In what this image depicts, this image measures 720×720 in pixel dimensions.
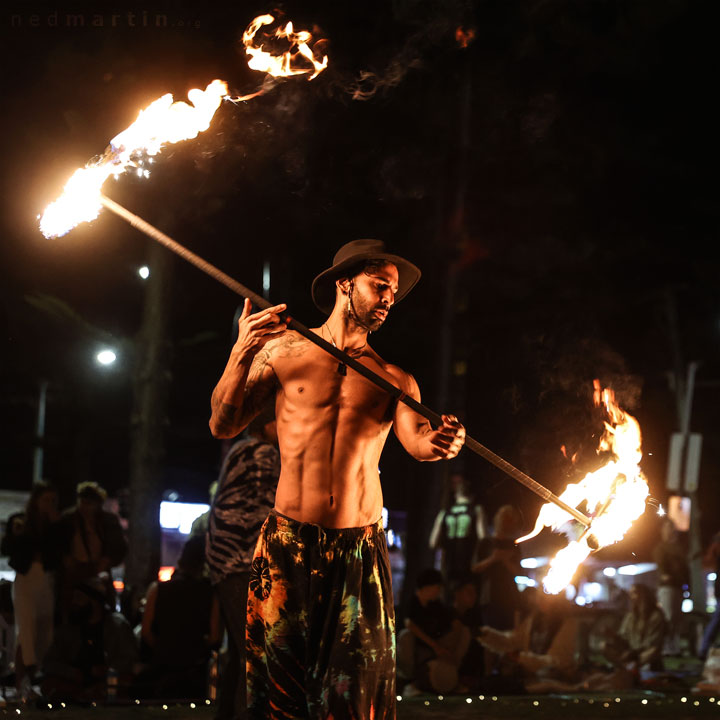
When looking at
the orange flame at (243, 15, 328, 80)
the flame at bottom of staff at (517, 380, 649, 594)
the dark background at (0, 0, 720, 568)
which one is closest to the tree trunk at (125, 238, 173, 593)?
the dark background at (0, 0, 720, 568)

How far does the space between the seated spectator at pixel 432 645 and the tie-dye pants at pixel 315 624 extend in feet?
15.0

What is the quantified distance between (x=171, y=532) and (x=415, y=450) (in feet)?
46.4

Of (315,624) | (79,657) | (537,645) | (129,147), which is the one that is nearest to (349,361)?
(315,624)

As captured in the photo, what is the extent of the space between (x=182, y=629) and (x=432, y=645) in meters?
2.12

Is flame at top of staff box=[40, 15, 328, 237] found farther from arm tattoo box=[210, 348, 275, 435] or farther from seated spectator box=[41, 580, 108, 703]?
seated spectator box=[41, 580, 108, 703]

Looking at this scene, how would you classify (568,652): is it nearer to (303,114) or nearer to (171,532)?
(303,114)

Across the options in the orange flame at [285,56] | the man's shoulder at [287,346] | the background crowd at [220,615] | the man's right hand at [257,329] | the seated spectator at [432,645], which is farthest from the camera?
the seated spectator at [432,645]

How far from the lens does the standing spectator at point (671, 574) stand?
13.3m

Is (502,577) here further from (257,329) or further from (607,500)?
(257,329)

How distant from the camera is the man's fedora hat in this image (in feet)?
13.3

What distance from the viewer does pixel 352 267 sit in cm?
411

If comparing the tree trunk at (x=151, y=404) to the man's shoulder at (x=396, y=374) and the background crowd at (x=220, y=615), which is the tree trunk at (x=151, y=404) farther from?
the man's shoulder at (x=396, y=374)

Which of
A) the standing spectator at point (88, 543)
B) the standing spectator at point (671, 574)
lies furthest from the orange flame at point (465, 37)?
the standing spectator at point (671, 574)

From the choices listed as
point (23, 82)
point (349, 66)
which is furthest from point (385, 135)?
point (23, 82)
